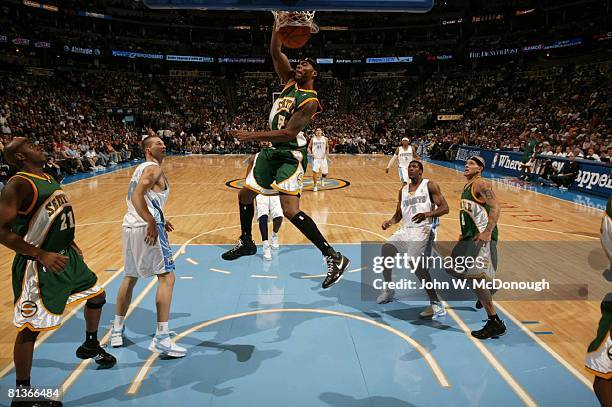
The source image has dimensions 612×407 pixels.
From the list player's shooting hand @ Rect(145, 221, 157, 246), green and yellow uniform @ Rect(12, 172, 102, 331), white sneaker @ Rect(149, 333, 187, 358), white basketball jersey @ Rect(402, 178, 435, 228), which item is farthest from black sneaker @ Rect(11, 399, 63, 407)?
white basketball jersey @ Rect(402, 178, 435, 228)

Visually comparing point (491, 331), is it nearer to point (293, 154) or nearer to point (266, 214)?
point (293, 154)

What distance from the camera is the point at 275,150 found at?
4.11 meters

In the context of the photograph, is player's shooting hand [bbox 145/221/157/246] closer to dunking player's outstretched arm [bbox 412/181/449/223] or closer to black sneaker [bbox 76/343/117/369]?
black sneaker [bbox 76/343/117/369]

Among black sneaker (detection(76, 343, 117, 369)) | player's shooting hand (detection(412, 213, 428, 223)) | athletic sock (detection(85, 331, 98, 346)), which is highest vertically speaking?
player's shooting hand (detection(412, 213, 428, 223))

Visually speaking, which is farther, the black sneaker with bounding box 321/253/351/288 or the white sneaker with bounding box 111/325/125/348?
the white sneaker with bounding box 111/325/125/348

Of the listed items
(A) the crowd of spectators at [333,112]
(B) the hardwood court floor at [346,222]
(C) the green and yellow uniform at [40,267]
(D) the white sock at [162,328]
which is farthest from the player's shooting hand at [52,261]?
(A) the crowd of spectators at [333,112]

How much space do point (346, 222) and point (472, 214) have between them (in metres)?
5.45

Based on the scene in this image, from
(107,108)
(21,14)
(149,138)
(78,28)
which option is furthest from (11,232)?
(78,28)

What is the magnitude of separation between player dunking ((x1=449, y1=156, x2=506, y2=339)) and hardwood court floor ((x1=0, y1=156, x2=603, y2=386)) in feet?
1.91

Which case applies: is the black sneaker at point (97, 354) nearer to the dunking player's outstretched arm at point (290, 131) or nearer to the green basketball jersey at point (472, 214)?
the dunking player's outstretched arm at point (290, 131)

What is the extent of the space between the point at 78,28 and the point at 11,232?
41746mm

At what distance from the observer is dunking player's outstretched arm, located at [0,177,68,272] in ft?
10.8

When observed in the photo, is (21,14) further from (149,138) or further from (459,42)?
(149,138)

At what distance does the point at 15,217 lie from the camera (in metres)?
3.37
